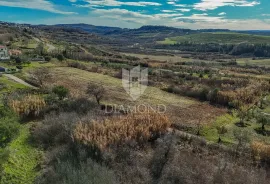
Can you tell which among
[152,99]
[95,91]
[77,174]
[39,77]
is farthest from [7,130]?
[39,77]

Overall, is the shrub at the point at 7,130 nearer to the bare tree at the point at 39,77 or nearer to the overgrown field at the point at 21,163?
the overgrown field at the point at 21,163

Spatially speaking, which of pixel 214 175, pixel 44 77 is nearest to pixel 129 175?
pixel 214 175

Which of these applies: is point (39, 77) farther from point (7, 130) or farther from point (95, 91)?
point (7, 130)

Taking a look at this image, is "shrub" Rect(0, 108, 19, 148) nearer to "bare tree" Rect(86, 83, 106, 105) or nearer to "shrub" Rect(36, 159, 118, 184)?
"shrub" Rect(36, 159, 118, 184)

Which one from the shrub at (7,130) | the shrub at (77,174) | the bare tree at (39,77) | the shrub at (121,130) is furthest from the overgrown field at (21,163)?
the bare tree at (39,77)

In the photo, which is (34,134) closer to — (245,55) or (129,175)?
(129,175)

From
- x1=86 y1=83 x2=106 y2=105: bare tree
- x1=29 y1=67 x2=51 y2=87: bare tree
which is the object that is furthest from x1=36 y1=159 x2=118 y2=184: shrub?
x1=29 y1=67 x2=51 y2=87: bare tree

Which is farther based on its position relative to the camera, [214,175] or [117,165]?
[117,165]
